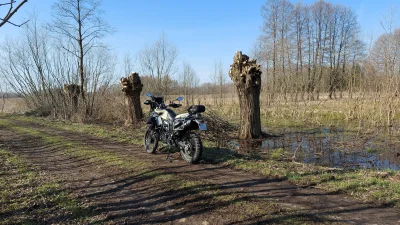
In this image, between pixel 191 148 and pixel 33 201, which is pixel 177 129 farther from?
pixel 33 201

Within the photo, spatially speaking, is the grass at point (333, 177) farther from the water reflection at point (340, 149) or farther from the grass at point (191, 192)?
the water reflection at point (340, 149)

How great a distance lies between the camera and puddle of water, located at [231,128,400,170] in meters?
7.10

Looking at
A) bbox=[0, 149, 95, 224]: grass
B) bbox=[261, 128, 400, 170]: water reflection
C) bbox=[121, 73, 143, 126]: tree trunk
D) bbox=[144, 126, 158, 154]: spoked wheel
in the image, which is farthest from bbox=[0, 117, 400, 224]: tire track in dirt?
bbox=[121, 73, 143, 126]: tree trunk

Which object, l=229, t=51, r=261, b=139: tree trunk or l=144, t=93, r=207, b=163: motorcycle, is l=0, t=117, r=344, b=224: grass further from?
l=229, t=51, r=261, b=139: tree trunk

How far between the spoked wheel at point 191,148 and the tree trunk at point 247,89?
3919mm

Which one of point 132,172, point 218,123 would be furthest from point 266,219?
point 218,123

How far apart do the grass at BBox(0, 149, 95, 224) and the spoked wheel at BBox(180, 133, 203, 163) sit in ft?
8.25

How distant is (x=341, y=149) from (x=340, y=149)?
0.11 feet

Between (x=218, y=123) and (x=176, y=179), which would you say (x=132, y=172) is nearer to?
(x=176, y=179)

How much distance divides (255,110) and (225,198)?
6131mm

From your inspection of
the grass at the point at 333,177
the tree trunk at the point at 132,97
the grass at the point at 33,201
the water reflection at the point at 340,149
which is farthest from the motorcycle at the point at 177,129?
the tree trunk at the point at 132,97

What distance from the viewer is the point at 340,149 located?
8.60m

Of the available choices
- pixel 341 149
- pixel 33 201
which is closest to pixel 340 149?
→ pixel 341 149

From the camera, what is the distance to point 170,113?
23.5ft
